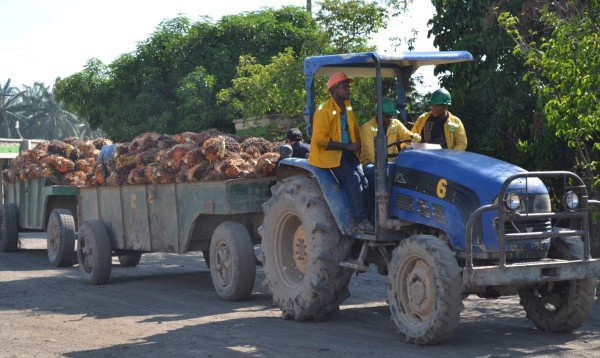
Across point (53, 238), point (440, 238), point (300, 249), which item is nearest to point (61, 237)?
point (53, 238)

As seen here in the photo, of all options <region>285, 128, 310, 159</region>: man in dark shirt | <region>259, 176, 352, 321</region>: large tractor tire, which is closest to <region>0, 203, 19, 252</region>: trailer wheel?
<region>285, 128, 310, 159</region>: man in dark shirt

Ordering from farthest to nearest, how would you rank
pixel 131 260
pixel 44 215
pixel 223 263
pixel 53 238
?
pixel 44 215
pixel 53 238
pixel 131 260
pixel 223 263

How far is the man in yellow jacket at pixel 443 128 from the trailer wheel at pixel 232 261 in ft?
9.12

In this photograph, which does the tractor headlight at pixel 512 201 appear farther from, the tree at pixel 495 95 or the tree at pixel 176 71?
the tree at pixel 176 71

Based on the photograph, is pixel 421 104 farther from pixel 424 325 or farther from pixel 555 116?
pixel 424 325

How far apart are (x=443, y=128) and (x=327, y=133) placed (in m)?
1.26

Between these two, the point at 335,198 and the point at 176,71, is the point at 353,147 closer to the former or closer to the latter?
the point at 335,198

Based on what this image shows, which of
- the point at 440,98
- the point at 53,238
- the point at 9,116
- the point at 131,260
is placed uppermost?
the point at 9,116

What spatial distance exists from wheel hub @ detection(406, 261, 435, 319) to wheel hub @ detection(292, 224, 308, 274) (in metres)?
1.95

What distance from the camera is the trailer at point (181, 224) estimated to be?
11.4 m

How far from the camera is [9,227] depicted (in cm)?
1966

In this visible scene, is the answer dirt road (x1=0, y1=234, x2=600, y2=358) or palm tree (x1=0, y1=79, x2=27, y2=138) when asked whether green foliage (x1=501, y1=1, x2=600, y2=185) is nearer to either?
dirt road (x1=0, y1=234, x2=600, y2=358)

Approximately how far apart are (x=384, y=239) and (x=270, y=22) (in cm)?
2423

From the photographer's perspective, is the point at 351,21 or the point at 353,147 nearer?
the point at 353,147
